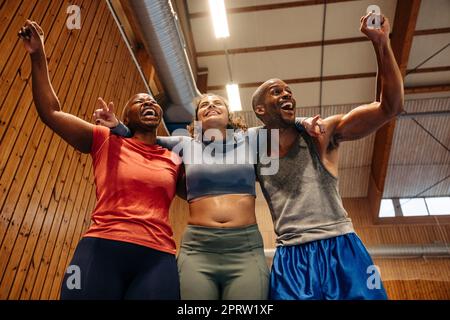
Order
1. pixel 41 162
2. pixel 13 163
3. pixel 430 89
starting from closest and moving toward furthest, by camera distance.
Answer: pixel 13 163 → pixel 41 162 → pixel 430 89

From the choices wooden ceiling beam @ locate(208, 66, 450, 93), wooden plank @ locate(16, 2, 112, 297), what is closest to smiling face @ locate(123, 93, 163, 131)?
wooden plank @ locate(16, 2, 112, 297)

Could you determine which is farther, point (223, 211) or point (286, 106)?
point (286, 106)

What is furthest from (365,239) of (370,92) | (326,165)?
(326,165)

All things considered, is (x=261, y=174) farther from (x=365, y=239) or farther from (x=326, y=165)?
(x=365, y=239)

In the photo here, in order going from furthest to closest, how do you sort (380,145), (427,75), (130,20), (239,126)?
(380,145) → (427,75) → (130,20) → (239,126)

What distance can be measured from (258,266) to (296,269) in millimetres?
156

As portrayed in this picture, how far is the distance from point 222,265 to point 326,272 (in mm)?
413

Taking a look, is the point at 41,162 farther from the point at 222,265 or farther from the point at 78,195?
the point at 222,265

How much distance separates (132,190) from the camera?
147 centimetres

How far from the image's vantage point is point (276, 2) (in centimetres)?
568

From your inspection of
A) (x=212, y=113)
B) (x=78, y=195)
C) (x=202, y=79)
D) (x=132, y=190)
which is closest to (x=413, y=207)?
(x=202, y=79)

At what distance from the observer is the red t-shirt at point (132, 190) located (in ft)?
4.53

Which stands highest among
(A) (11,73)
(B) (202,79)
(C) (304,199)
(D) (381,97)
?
(B) (202,79)

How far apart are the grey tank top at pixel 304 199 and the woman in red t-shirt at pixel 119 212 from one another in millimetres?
481
